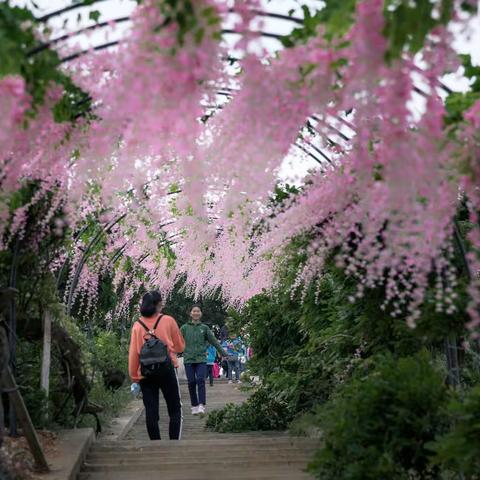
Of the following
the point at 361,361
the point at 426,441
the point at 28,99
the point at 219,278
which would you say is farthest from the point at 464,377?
the point at 219,278

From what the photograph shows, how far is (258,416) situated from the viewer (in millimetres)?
10617

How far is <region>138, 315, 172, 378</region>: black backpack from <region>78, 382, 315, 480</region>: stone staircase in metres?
0.64

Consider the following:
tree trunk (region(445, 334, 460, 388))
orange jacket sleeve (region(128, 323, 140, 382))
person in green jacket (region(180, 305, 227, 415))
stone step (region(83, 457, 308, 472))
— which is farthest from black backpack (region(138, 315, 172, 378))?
person in green jacket (region(180, 305, 227, 415))

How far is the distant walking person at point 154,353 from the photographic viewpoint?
309 inches

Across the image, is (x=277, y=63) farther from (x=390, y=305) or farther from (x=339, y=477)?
(x=390, y=305)

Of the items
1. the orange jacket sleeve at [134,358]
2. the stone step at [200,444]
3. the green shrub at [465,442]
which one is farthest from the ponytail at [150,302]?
the green shrub at [465,442]

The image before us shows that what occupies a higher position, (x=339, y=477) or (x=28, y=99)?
(x=28, y=99)

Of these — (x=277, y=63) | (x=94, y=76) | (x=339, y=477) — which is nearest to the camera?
(x=277, y=63)

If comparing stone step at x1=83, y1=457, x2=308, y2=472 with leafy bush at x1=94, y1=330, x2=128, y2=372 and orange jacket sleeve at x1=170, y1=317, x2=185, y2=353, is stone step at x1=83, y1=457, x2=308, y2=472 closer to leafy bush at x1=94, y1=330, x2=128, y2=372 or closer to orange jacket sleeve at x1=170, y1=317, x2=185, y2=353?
orange jacket sleeve at x1=170, y1=317, x2=185, y2=353

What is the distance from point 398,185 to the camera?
3289mm

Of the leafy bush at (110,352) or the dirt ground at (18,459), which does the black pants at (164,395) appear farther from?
the leafy bush at (110,352)

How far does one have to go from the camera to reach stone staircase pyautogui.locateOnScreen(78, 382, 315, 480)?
645cm

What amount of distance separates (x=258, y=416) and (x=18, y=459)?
5.25 metres

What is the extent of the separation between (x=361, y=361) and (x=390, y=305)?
75cm
